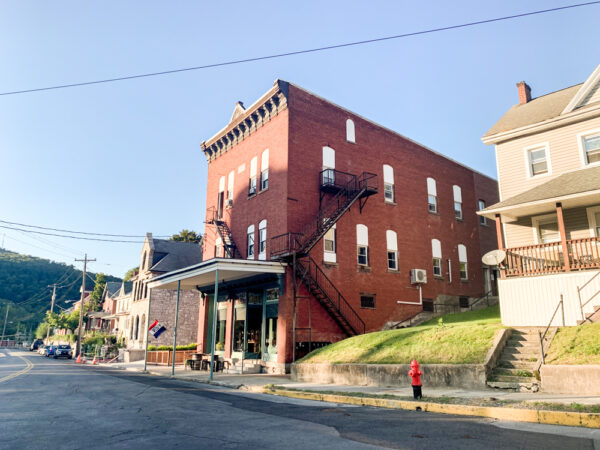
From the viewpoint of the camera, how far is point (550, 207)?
17.9 metres

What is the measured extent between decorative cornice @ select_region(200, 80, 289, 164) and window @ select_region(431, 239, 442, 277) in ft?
47.0

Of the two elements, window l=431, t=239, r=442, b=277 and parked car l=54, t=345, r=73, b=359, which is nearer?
window l=431, t=239, r=442, b=277

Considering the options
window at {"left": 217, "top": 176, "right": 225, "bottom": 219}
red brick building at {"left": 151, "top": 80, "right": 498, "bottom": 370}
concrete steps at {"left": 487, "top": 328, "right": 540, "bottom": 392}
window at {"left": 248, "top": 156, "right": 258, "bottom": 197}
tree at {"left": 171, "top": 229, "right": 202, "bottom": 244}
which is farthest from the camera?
tree at {"left": 171, "top": 229, "right": 202, "bottom": 244}

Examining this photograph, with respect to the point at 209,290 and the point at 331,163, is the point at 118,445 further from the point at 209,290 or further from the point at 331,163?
the point at 209,290

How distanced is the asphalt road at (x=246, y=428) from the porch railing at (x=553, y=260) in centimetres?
921

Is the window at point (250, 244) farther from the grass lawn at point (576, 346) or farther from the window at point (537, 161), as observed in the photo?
the grass lawn at point (576, 346)

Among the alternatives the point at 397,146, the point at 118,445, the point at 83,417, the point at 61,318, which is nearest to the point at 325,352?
the point at 83,417

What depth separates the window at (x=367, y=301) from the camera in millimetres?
26172

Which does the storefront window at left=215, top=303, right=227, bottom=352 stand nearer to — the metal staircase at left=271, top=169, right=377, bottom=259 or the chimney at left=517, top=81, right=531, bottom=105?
the metal staircase at left=271, top=169, right=377, bottom=259

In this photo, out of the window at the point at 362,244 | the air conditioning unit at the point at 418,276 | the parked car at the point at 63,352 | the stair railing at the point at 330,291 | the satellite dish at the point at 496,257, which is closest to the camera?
the satellite dish at the point at 496,257

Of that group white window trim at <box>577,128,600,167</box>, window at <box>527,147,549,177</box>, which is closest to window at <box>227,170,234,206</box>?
window at <box>527,147,549,177</box>

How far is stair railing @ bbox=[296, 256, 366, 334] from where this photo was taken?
77.2 ft

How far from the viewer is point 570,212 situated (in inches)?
726

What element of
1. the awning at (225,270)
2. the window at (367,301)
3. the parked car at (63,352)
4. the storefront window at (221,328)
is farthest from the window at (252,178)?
the parked car at (63,352)
